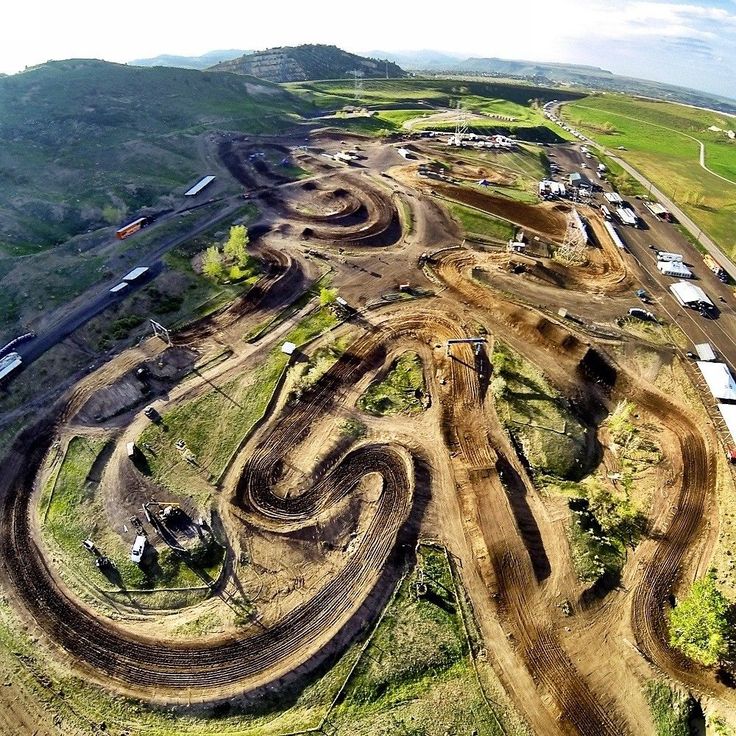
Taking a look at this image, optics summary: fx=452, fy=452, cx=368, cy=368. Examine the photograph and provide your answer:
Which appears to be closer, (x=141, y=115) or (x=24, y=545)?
(x=24, y=545)

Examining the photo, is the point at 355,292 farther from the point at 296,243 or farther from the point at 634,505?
the point at 634,505

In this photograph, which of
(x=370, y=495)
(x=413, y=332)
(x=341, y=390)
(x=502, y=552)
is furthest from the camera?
(x=413, y=332)

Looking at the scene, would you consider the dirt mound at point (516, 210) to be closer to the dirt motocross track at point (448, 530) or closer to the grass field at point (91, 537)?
the dirt motocross track at point (448, 530)

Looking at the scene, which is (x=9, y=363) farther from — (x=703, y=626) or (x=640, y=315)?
(x=640, y=315)

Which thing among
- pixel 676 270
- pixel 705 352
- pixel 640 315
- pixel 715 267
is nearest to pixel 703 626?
pixel 705 352

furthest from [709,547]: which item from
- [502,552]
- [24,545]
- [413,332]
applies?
[24,545]

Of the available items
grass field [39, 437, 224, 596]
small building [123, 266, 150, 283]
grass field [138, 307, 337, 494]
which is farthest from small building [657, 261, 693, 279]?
small building [123, 266, 150, 283]

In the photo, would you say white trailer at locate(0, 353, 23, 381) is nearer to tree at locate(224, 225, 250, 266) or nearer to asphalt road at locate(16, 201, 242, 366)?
asphalt road at locate(16, 201, 242, 366)
